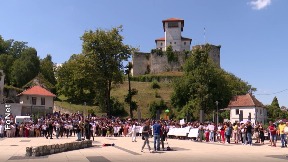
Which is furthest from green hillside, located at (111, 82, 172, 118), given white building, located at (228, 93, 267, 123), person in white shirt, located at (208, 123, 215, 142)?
person in white shirt, located at (208, 123, 215, 142)

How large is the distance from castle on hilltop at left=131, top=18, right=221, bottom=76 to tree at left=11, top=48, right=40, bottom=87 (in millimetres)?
30467

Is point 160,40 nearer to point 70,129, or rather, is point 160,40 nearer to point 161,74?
point 161,74

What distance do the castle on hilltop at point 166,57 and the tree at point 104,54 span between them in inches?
2138

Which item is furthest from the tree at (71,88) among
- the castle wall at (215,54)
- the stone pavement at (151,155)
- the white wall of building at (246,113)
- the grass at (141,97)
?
the stone pavement at (151,155)

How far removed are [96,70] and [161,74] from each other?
53.0 metres

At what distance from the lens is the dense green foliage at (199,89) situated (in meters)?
69.9

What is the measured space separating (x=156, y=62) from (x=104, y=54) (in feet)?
195

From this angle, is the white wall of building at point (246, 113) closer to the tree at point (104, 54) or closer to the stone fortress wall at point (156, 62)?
the tree at point (104, 54)

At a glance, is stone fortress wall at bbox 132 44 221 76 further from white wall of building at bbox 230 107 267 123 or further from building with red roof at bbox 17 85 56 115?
building with red roof at bbox 17 85 56 115

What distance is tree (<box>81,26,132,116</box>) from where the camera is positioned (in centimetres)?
5703

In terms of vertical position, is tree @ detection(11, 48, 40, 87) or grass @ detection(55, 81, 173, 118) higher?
tree @ detection(11, 48, 40, 87)

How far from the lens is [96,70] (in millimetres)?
56906

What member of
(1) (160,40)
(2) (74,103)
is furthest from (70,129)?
(1) (160,40)

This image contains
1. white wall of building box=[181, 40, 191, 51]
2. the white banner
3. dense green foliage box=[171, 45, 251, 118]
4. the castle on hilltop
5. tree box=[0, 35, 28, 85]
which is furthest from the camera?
white wall of building box=[181, 40, 191, 51]
